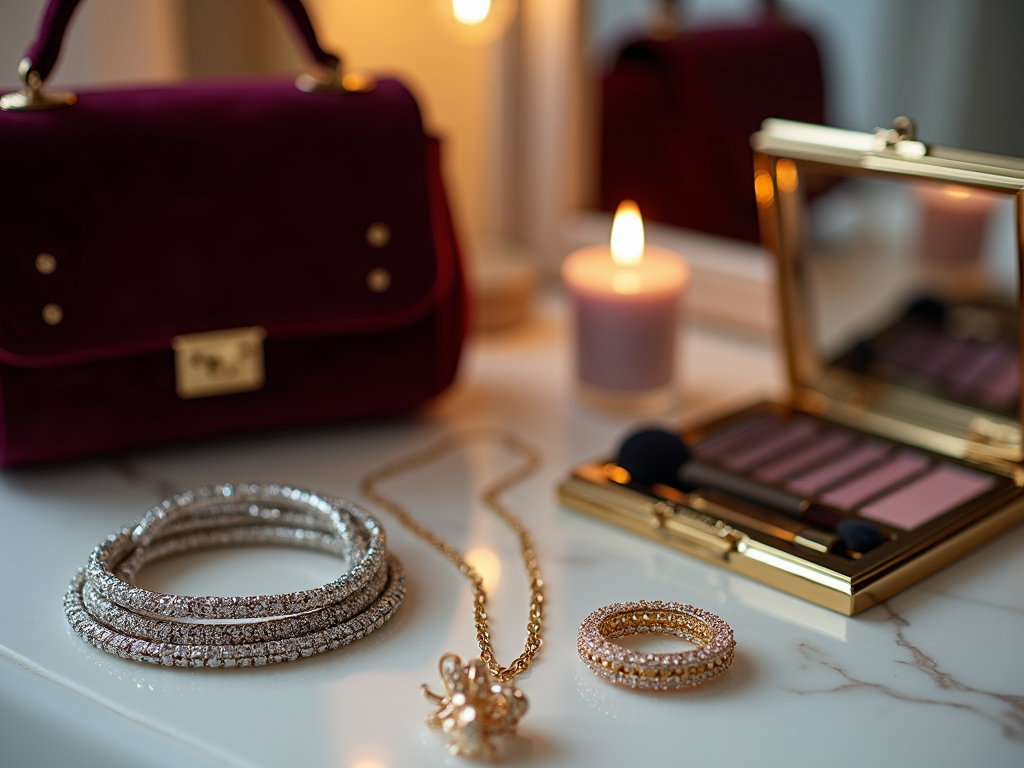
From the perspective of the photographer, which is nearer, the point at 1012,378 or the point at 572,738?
the point at 572,738

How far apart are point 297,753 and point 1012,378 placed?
1.83 feet

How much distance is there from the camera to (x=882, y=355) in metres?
0.84

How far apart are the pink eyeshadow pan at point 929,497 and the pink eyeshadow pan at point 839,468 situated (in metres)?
0.03

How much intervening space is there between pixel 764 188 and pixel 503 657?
0.39m

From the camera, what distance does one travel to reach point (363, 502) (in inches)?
27.4

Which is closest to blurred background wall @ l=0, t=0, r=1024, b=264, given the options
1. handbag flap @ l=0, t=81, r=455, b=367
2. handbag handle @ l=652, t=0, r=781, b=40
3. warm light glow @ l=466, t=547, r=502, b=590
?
handbag handle @ l=652, t=0, r=781, b=40

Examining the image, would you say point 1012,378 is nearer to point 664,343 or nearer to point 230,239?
point 664,343

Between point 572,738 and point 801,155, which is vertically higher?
point 801,155

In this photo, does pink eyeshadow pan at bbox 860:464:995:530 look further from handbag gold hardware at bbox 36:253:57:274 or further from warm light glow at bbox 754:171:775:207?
handbag gold hardware at bbox 36:253:57:274

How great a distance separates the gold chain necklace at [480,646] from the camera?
468 mm

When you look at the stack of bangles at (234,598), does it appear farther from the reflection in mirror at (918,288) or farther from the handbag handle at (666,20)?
the handbag handle at (666,20)

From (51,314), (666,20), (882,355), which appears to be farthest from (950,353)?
(51,314)

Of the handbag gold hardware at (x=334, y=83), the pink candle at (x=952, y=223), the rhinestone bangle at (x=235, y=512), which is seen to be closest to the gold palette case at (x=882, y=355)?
the pink candle at (x=952, y=223)

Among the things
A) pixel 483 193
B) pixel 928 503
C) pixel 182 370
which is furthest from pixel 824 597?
pixel 483 193
